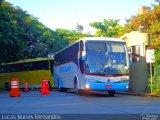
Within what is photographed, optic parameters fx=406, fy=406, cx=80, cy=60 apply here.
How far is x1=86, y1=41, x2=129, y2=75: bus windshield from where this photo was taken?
22.7 metres

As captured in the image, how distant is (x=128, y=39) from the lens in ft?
93.2

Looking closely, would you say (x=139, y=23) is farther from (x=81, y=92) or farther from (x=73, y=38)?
(x=73, y=38)

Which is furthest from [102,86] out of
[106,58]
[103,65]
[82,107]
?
[82,107]

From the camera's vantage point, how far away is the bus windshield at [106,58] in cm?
2267

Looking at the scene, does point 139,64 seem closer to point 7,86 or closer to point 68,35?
point 7,86

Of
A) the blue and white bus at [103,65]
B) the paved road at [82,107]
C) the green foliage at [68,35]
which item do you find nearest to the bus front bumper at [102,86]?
the blue and white bus at [103,65]

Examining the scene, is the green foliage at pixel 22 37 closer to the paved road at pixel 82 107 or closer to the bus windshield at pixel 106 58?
the bus windshield at pixel 106 58

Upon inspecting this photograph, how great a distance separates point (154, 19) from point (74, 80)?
51.5 ft

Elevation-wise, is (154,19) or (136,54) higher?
(154,19)

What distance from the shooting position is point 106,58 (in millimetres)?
22797

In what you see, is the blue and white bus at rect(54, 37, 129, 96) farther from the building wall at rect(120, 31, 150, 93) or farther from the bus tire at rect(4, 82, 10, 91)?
the bus tire at rect(4, 82, 10, 91)

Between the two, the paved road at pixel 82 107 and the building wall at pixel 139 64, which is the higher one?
the building wall at pixel 139 64

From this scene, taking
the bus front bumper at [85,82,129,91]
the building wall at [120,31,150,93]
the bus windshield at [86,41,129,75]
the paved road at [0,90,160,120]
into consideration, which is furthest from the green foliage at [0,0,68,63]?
the paved road at [0,90,160,120]

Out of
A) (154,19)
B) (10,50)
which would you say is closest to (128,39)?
(154,19)
